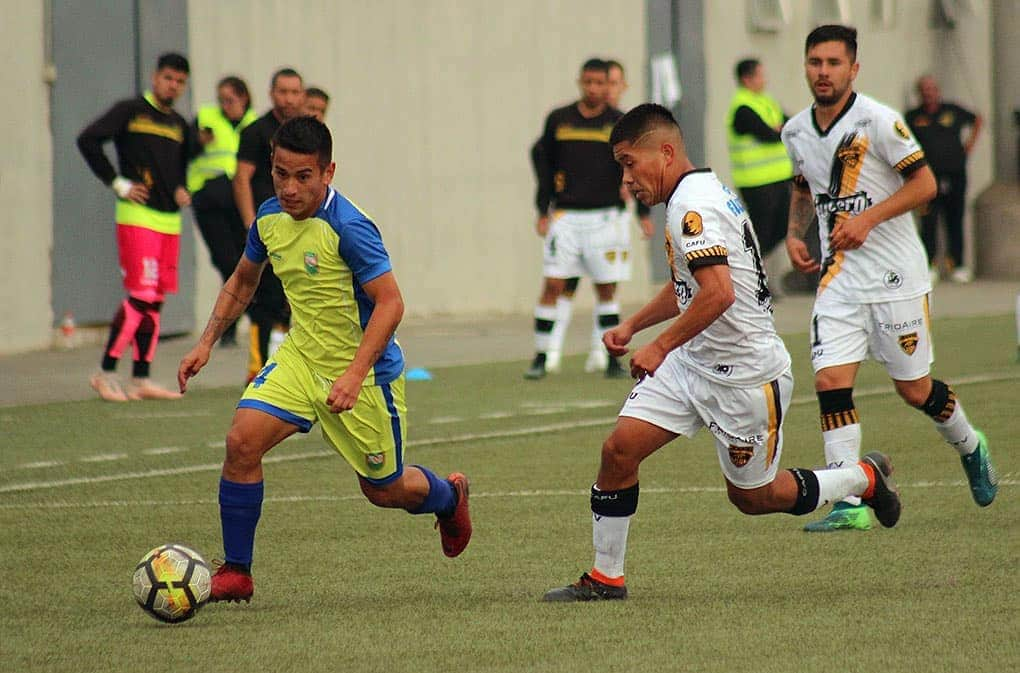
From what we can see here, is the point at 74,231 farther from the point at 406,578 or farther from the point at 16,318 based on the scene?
the point at 406,578

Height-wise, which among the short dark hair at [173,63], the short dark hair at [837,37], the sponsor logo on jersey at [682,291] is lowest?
the sponsor logo on jersey at [682,291]

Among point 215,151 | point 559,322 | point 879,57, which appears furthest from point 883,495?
point 879,57

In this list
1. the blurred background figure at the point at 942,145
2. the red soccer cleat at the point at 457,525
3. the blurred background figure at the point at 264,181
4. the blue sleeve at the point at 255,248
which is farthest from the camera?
the blurred background figure at the point at 942,145

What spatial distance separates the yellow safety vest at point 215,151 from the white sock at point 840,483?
371 inches

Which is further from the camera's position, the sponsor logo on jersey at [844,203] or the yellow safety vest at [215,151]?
the yellow safety vest at [215,151]

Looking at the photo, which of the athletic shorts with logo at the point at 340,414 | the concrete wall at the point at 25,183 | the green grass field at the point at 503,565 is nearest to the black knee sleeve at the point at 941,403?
the green grass field at the point at 503,565

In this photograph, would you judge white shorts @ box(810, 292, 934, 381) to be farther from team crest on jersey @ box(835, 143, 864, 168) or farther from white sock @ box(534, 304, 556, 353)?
white sock @ box(534, 304, 556, 353)

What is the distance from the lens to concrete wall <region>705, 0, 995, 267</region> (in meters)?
25.2

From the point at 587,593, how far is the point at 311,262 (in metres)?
1.49

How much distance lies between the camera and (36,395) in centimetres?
1402

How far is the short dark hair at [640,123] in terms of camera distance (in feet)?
21.6

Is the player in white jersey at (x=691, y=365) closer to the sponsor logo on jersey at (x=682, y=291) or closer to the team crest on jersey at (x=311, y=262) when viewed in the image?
the sponsor logo on jersey at (x=682, y=291)

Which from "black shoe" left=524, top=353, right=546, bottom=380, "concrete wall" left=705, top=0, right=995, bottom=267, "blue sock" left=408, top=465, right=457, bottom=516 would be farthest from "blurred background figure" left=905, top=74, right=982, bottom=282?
"blue sock" left=408, top=465, right=457, bottom=516

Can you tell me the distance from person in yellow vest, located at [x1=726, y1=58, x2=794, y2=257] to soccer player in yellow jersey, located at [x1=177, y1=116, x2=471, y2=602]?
14.2 meters
